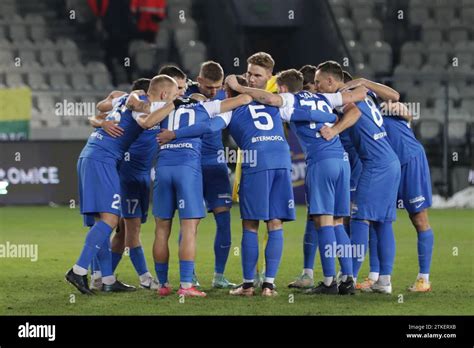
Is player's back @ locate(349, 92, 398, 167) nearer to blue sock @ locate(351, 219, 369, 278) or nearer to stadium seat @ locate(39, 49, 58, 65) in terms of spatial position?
blue sock @ locate(351, 219, 369, 278)

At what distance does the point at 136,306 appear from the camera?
873cm

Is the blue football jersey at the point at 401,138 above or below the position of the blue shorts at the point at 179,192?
above

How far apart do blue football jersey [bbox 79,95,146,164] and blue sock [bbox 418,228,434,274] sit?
2.66 meters

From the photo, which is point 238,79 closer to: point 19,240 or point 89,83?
point 19,240

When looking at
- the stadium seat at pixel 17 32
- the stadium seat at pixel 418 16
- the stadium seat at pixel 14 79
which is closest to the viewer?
the stadium seat at pixel 14 79

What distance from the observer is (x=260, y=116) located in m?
9.34

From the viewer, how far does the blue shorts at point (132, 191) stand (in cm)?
980

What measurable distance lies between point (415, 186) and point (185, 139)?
2.10 meters

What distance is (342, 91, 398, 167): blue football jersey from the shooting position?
31.0 ft

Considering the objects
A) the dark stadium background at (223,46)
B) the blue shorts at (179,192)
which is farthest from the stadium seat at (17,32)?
the blue shorts at (179,192)

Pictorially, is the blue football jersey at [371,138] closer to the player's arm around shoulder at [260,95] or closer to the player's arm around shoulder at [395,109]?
the player's arm around shoulder at [395,109]

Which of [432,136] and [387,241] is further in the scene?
[432,136]
